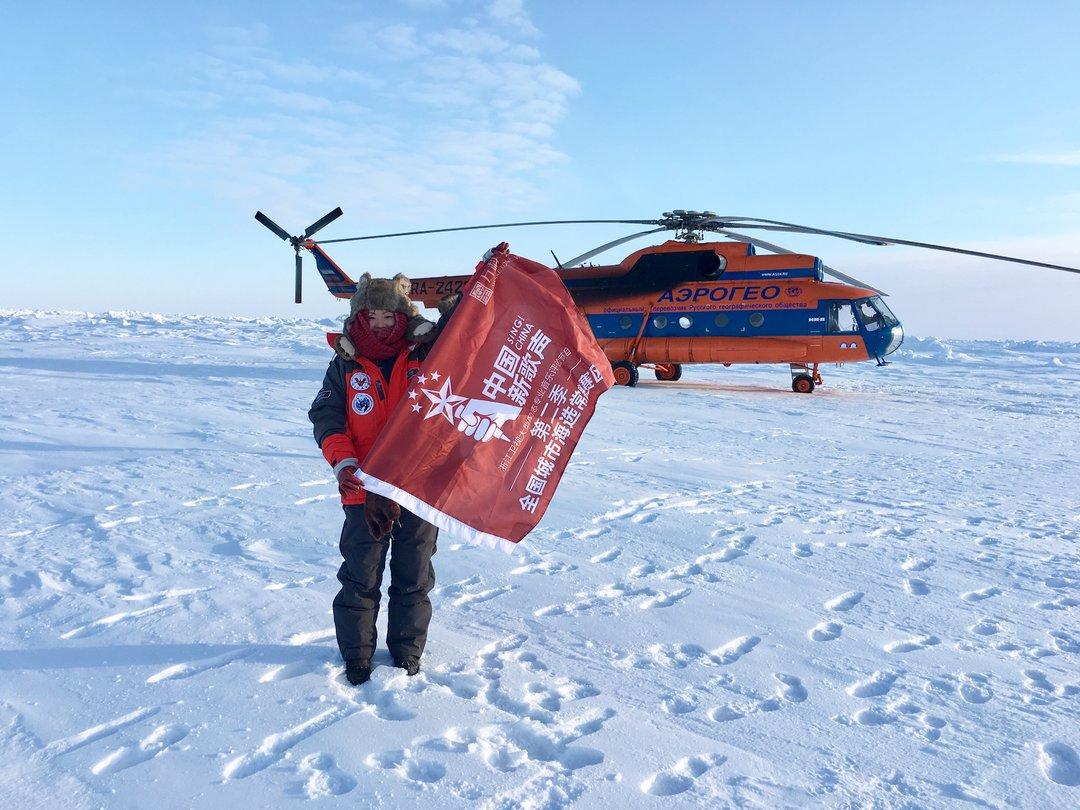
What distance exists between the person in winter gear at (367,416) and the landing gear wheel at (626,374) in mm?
12559

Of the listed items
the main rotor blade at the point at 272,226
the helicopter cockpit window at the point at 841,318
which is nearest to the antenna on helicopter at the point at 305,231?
the main rotor blade at the point at 272,226

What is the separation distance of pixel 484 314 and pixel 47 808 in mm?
2164

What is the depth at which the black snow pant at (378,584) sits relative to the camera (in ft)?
9.59

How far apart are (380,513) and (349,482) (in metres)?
0.17

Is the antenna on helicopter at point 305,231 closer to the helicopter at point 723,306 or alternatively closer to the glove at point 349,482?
the helicopter at point 723,306

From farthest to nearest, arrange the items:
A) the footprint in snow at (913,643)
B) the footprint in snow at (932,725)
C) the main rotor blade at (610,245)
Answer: the main rotor blade at (610,245), the footprint in snow at (913,643), the footprint in snow at (932,725)

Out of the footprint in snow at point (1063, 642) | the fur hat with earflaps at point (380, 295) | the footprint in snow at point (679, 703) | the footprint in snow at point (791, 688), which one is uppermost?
the fur hat with earflaps at point (380, 295)

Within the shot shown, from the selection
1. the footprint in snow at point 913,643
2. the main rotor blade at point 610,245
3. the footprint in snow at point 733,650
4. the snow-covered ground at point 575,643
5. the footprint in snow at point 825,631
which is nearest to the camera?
the snow-covered ground at point 575,643

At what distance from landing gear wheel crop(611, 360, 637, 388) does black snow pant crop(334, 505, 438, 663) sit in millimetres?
12564

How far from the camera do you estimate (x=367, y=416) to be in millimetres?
2928

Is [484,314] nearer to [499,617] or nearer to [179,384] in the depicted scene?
[499,617]

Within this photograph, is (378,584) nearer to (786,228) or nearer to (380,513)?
(380,513)

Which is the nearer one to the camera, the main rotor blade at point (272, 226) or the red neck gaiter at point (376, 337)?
the red neck gaiter at point (376, 337)

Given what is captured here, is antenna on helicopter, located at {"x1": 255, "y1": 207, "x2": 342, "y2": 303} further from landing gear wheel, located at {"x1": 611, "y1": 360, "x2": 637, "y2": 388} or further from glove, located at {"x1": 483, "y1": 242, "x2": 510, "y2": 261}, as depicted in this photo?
→ glove, located at {"x1": 483, "y1": 242, "x2": 510, "y2": 261}
